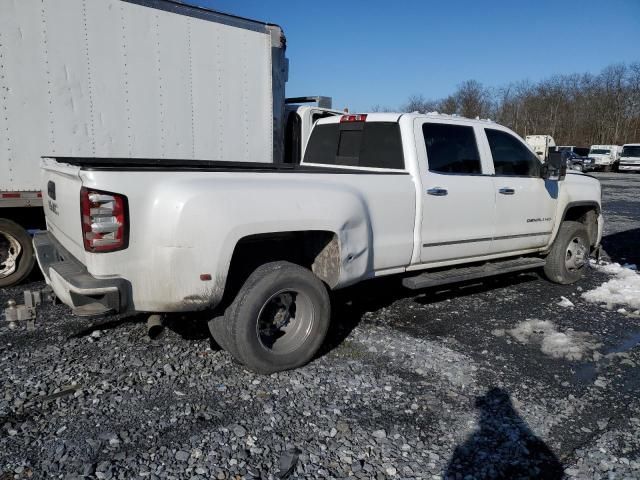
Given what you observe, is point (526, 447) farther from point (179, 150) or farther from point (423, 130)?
point (179, 150)

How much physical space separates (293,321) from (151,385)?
1167 millimetres

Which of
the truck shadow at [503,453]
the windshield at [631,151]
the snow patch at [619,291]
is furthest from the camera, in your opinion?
the windshield at [631,151]

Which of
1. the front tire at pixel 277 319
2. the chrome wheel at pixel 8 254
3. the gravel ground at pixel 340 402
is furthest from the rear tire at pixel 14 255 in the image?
the front tire at pixel 277 319

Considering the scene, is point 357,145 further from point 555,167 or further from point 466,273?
point 555,167

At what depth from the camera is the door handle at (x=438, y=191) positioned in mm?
4723

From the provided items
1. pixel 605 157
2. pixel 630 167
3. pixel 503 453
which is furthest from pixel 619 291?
pixel 605 157

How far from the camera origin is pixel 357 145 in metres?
5.35

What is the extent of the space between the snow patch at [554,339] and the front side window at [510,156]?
5.53ft

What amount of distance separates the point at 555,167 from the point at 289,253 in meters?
3.46

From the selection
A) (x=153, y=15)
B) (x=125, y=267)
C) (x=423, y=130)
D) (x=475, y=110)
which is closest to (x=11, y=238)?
(x=153, y=15)

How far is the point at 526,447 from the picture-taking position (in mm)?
3094

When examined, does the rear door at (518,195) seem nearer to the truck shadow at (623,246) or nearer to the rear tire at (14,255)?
the truck shadow at (623,246)

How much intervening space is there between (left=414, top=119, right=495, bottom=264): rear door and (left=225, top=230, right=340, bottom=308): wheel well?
106 cm

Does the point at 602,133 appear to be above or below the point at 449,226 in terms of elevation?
above
